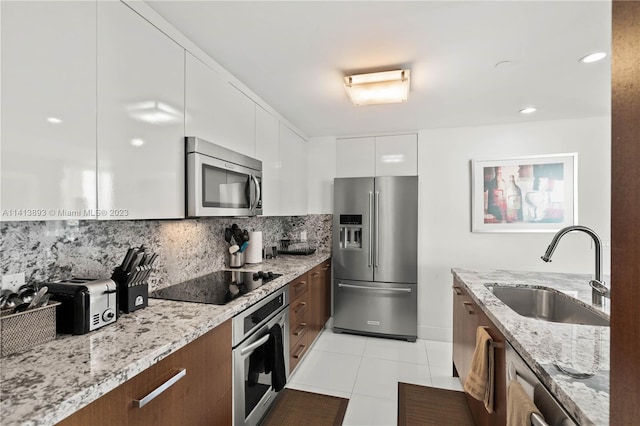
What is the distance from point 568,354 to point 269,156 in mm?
2307

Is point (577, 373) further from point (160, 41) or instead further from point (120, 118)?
point (160, 41)

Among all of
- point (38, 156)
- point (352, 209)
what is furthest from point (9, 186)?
point (352, 209)

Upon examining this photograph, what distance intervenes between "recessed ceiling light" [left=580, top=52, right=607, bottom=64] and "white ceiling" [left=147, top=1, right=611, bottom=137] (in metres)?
0.04

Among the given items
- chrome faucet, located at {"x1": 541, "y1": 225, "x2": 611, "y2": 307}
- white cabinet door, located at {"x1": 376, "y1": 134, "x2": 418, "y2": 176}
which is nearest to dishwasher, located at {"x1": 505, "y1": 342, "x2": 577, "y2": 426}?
chrome faucet, located at {"x1": 541, "y1": 225, "x2": 611, "y2": 307}

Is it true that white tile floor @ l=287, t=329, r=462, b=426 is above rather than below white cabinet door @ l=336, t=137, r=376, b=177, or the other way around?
below

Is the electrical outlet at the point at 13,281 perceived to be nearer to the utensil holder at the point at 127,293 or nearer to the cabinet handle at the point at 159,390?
the utensil holder at the point at 127,293

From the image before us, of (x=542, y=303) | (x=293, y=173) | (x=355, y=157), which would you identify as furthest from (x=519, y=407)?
(x=355, y=157)

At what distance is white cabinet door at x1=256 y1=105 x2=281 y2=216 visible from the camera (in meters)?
2.50

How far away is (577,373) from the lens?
0.91 metres

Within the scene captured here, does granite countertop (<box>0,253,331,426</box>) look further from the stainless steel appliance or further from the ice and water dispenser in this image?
the ice and water dispenser

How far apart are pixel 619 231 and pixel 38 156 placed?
1.43 meters

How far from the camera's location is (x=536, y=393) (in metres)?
1.05

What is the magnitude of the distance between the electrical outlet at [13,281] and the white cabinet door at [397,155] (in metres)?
3.10

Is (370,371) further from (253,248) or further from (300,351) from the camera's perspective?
(253,248)
